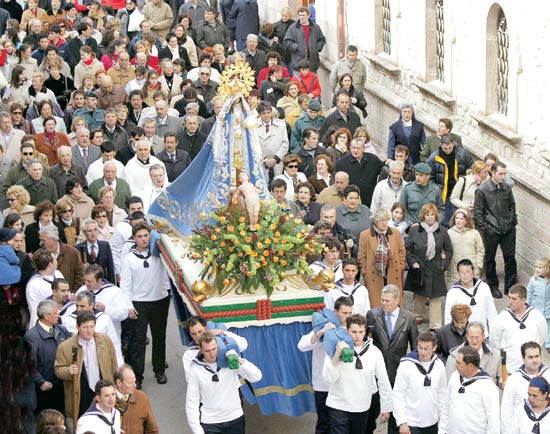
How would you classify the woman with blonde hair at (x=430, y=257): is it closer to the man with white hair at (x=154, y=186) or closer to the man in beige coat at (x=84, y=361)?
the man with white hair at (x=154, y=186)

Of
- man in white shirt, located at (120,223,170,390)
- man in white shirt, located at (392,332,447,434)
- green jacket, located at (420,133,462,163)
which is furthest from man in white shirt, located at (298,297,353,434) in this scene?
green jacket, located at (420,133,462,163)

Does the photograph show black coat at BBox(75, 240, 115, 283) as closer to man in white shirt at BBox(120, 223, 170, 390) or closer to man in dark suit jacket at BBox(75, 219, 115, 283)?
man in dark suit jacket at BBox(75, 219, 115, 283)

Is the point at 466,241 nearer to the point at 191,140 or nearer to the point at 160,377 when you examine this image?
the point at 160,377

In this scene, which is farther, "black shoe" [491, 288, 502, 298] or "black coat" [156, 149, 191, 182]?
"black coat" [156, 149, 191, 182]

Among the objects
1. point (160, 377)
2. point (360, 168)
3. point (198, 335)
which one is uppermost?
point (198, 335)

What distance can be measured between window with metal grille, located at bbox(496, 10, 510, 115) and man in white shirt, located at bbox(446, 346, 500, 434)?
311 inches

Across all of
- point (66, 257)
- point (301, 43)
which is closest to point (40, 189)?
point (66, 257)

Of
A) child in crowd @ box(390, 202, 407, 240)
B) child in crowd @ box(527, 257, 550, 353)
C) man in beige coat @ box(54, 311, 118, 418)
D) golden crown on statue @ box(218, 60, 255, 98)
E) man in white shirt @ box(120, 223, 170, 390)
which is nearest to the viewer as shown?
man in beige coat @ box(54, 311, 118, 418)

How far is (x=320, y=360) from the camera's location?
9211mm

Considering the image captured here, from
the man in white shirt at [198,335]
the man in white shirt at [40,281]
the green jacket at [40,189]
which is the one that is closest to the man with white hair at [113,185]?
the green jacket at [40,189]

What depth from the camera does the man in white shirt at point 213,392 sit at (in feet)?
27.2

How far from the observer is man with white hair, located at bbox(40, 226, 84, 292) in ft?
36.8

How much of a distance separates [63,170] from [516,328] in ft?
22.3

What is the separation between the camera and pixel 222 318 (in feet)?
30.4
